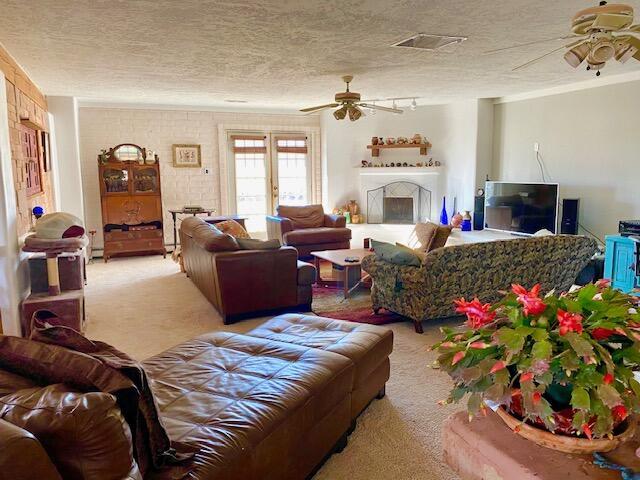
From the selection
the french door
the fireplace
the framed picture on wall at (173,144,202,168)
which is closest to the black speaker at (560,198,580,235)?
the fireplace

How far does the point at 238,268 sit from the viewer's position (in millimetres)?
4172

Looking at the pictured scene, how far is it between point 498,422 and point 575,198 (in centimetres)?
578

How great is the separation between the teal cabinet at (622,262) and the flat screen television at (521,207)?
4.24 feet

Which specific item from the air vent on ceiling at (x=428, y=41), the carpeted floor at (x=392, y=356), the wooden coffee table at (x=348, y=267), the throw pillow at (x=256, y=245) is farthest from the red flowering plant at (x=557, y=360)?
the wooden coffee table at (x=348, y=267)

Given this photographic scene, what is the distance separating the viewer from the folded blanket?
1.29 metres

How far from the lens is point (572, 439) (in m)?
1.24

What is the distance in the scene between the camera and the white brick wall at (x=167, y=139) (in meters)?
7.57

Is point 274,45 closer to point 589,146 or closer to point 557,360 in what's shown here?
point 557,360

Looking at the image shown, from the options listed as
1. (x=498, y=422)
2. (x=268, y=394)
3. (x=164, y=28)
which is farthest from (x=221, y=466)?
(x=164, y=28)

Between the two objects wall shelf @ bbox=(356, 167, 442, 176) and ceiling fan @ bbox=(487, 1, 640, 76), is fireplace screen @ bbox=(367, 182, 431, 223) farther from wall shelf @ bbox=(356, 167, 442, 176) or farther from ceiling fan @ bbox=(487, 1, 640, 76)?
ceiling fan @ bbox=(487, 1, 640, 76)

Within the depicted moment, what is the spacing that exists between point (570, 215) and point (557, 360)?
5.68 m

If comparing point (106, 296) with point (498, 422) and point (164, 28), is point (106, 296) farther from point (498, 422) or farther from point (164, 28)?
point (498, 422)

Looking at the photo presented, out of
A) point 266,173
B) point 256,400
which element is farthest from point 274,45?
point 266,173

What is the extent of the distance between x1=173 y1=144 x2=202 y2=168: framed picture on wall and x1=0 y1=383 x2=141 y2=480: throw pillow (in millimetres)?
7232
